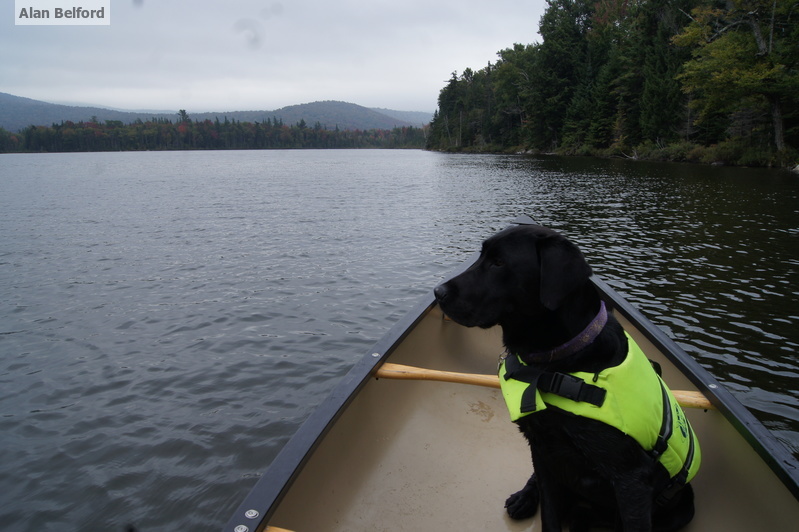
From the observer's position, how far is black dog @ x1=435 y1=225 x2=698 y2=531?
2221 mm

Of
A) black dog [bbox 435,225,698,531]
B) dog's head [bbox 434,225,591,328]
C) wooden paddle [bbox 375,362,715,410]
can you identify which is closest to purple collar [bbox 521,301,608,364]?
black dog [bbox 435,225,698,531]

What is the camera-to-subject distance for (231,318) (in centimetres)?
908

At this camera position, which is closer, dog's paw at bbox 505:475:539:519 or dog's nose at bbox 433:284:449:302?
dog's nose at bbox 433:284:449:302

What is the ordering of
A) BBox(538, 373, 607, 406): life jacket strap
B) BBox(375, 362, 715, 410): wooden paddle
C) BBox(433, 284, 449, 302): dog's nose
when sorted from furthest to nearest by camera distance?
1. BBox(375, 362, 715, 410): wooden paddle
2. BBox(433, 284, 449, 302): dog's nose
3. BBox(538, 373, 607, 406): life jacket strap

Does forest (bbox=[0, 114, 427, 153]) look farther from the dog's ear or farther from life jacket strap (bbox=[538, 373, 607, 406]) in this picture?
life jacket strap (bbox=[538, 373, 607, 406])

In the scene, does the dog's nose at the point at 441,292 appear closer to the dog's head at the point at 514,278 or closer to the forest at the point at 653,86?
the dog's head at the point at 514,278

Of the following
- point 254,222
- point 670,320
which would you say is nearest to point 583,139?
point 254,222

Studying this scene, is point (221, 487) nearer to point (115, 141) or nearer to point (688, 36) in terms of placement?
point (688, 36)

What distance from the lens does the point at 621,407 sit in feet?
7.18

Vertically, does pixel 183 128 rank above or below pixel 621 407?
above

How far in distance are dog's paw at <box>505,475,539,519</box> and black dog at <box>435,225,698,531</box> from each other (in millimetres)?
562

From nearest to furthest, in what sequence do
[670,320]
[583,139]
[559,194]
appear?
[670,320], [559,194], [583,139]

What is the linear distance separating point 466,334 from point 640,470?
3450 mm

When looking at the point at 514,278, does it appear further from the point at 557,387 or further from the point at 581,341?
the point at 557,387
